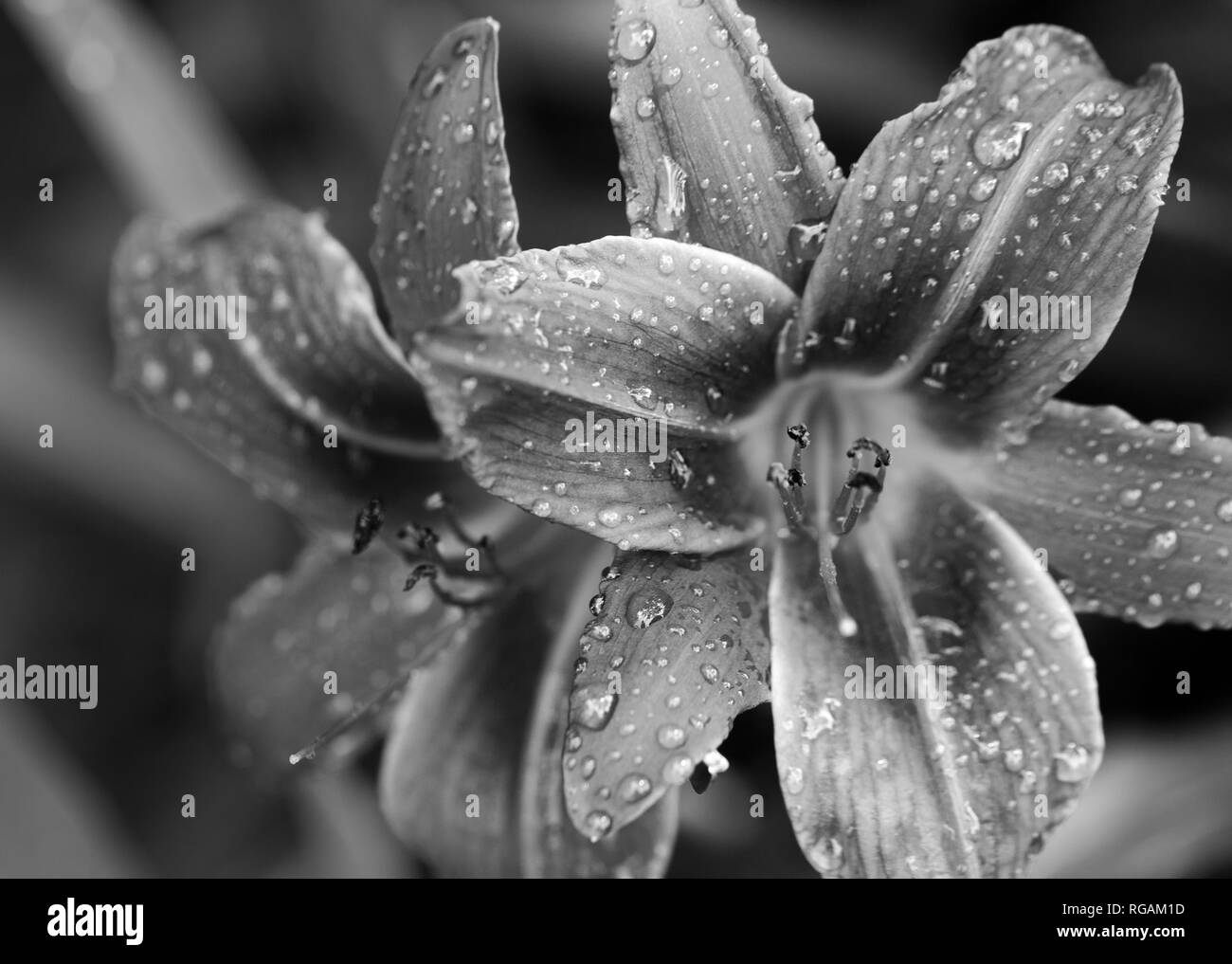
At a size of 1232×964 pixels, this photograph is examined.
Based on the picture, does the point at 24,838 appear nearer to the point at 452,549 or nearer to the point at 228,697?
the point at 228,697

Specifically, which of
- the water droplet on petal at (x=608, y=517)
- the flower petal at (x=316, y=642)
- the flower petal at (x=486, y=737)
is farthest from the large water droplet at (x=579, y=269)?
the flower petal at (x=316, y=642)

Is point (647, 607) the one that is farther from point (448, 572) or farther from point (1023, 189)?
point (1023, 189)

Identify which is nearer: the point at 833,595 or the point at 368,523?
the point at 833,595

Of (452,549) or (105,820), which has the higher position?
(452,549)

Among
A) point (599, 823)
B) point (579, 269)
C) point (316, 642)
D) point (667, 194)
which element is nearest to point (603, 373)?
point (579, 269)

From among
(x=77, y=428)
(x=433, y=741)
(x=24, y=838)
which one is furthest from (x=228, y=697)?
(x=77, y=428)
